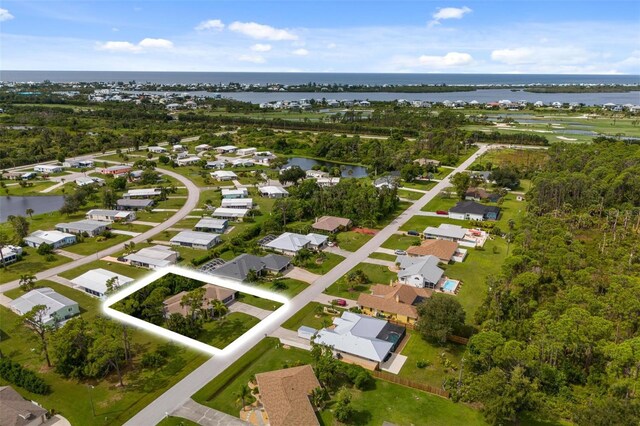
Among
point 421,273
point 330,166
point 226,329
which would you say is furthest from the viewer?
point 330,166

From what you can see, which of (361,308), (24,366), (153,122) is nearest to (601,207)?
(361,308)

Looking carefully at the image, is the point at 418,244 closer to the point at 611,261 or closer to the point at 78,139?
the point at 611,261

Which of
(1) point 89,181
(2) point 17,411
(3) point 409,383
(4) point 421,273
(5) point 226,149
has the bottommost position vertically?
(3) point 409,383

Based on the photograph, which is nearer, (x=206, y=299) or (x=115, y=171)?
(x=206, y=299)

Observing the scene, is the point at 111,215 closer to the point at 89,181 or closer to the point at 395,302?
the point at 89,181

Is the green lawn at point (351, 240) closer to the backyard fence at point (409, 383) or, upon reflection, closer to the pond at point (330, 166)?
the backyard fence at point (409, 383)

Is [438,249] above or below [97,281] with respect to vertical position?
above

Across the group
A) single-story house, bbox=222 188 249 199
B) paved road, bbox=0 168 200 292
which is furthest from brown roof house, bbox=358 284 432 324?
single-story house, bbox=222 188 249 199

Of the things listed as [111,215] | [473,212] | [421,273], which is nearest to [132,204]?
[111,215]
